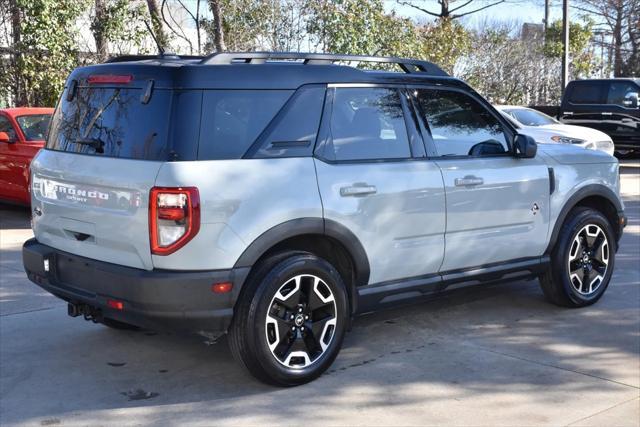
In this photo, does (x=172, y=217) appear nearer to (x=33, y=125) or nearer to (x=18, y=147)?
(x=18, y=147)

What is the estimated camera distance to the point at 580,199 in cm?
637

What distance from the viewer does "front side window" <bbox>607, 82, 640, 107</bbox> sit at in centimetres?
1883

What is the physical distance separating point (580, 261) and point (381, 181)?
2.30 m

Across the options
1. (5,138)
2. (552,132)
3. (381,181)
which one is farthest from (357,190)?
(552,132)

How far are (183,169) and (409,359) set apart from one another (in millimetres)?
2013

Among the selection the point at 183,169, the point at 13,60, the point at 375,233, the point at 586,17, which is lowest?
the point at 375,233

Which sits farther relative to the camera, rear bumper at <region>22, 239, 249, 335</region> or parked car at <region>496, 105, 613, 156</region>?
parked car at <region>496, 105, 613, 156</region>

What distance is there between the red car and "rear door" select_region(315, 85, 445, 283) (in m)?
6.92

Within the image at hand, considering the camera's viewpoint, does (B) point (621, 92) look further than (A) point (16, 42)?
Yes

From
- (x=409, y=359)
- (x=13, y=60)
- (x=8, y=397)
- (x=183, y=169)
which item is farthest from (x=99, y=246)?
(x=13, y=60)

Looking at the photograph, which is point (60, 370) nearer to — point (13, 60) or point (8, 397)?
point (8, 397)

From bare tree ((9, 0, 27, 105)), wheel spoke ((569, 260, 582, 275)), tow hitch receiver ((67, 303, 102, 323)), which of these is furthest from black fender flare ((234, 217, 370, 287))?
bare tree ((9, 0, 27, 105))

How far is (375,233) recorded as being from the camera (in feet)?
16.5

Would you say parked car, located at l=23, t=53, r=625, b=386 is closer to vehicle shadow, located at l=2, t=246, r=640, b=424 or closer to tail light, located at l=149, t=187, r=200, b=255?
tail light, located at l=149, t=187, r=200, b=255
